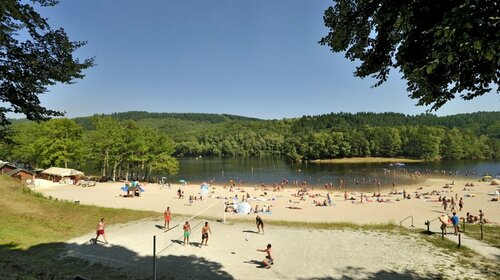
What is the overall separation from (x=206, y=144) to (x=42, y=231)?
154 metres

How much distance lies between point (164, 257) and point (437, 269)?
13272 mm

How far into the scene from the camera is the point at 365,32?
788 centimetres

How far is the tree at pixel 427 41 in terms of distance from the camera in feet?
16.0

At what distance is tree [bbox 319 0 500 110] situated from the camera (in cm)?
486

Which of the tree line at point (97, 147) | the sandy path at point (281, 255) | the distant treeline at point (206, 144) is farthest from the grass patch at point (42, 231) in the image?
the tree line at point (97, 147)

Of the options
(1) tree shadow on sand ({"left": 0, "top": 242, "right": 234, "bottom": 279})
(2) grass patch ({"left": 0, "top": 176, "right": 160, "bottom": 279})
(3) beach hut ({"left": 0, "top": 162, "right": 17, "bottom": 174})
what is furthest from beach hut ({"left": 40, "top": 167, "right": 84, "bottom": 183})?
(1) tree shadow on sand ({"left": 0, "top": 242, "right": 234, "bottom": 279})

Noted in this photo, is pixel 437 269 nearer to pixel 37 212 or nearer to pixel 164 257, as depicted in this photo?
pixel 164 257

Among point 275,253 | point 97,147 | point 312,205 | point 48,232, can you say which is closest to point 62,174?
point 97,147

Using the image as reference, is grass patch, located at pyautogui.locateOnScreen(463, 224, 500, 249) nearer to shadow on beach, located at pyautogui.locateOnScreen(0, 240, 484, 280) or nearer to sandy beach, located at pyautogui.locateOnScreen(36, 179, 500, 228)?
sandy beach, located at pyautogui.locateOnScreen(36, 179, 500, 228)

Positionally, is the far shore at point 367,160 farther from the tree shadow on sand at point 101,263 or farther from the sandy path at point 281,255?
the tree shadow on sand at point 101,263

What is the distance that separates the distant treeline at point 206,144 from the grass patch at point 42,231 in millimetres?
4933

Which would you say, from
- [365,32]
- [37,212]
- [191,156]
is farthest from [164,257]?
[191,156]

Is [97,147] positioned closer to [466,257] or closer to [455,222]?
[455,222]

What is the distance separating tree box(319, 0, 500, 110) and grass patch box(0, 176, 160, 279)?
39.3ft
